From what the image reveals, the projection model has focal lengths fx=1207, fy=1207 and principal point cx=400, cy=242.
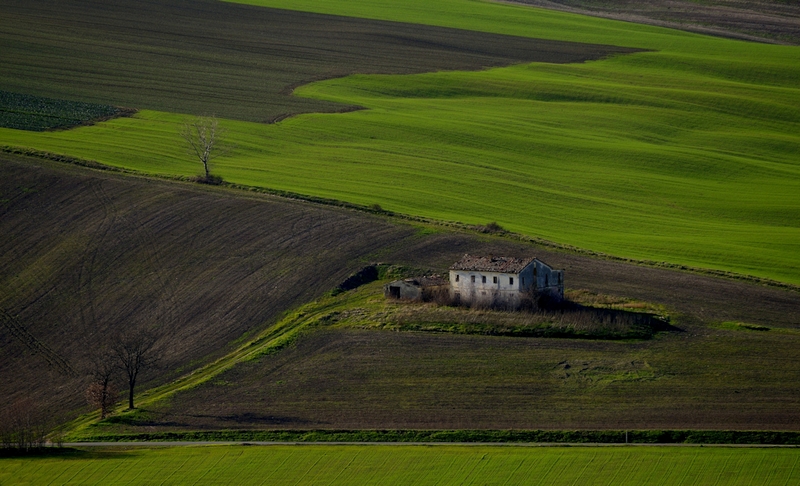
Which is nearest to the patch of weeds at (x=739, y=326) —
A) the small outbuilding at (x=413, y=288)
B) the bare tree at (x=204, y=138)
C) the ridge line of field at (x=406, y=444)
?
the ridge line of field at (x=406, y=444)

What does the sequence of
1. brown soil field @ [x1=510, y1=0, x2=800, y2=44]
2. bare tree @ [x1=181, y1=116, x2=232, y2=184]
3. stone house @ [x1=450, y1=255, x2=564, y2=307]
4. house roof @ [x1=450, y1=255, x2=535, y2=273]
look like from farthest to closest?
brown soil field @ [x1=510, y1=0, x2=800, y2=44]
bare tree @ [x1=181, y1=116, x2=232, y2=184]
house roof @ [x1=450, y1=255, x2=535, y2=273]
stone house @ [x1=450, y1=255, x2=564, y2=307]

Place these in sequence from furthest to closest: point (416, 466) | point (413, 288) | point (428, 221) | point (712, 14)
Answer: point (712, 14) → point (428, 221) → point (413, 288) → point (416, 466)

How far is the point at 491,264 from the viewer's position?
71688 mm

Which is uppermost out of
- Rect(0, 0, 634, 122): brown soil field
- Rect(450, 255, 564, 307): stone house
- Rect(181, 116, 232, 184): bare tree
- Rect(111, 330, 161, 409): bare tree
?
Rect(0, 0, 634, 122): brown soil field

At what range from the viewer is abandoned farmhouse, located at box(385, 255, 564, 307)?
70.4 meters

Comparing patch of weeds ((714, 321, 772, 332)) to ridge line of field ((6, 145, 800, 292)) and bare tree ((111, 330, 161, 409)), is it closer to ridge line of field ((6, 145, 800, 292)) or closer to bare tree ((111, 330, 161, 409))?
ridge line of field ((6, 145, 800, 292))

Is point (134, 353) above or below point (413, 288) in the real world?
below

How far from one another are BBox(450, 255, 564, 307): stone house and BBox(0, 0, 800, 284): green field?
36.6 ft

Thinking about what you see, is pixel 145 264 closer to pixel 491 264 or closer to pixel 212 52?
pixel 491 264

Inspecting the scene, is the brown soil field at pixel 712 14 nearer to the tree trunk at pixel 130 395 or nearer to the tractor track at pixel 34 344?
the tractor track at pixel 34 344

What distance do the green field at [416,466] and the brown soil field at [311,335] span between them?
329 cm

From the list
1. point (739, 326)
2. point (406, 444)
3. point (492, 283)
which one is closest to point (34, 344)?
point (406, 444)

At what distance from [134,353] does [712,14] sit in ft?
402

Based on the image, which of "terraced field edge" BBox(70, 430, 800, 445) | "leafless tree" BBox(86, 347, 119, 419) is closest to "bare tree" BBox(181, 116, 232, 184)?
"leafless tree" BBox(86, 347, 119, 419)
